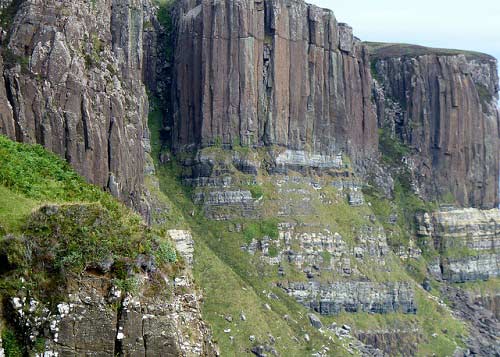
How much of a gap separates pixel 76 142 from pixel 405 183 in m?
101

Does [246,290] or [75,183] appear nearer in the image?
[75,183]

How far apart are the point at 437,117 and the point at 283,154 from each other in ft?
154

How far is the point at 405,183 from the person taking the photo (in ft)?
601

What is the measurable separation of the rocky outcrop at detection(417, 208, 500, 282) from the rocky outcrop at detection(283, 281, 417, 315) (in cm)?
2229

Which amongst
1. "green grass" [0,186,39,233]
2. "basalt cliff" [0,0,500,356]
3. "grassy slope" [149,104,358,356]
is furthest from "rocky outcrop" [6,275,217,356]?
"grassy slope" [149,104,358,356]

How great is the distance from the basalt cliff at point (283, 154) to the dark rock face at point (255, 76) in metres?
0.22

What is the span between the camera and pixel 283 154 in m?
150

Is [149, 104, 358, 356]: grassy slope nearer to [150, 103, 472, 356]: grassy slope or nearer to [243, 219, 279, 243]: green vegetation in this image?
[150, 103, 472, 356]: grassy slope

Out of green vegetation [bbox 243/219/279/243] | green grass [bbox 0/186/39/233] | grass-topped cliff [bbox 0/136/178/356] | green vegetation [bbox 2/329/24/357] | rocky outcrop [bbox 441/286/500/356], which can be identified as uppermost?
green grass [bbox 0/186/39/233]

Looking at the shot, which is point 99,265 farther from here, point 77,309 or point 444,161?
point 444,161

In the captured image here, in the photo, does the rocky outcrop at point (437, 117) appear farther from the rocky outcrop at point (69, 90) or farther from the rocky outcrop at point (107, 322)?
the rocky outcrop at point (107, 322)

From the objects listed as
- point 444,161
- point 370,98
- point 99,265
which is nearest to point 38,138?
point 99,265

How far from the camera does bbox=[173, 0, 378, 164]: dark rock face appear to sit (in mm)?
146250

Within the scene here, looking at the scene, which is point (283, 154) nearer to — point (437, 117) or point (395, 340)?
point (395, 340)
